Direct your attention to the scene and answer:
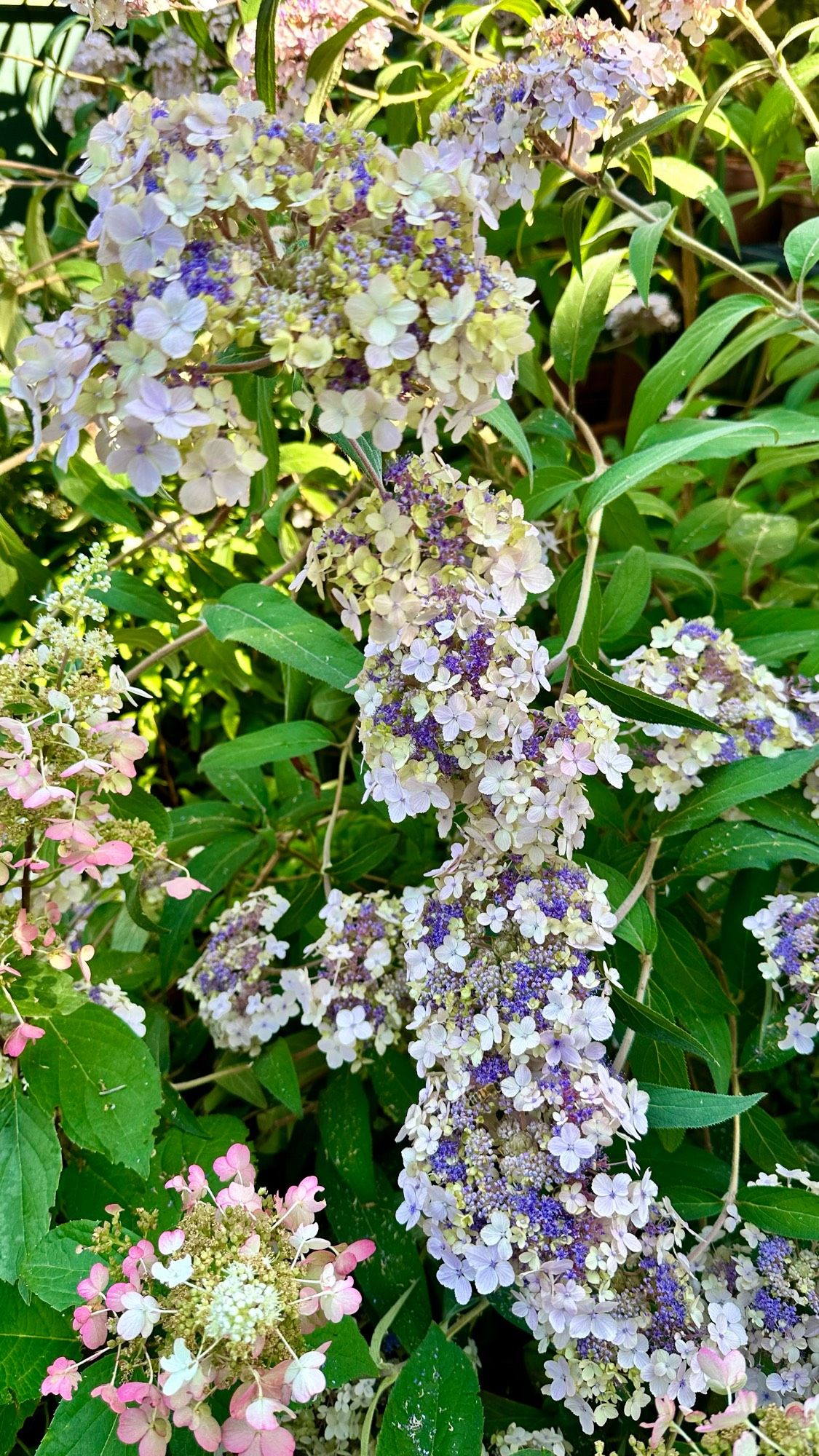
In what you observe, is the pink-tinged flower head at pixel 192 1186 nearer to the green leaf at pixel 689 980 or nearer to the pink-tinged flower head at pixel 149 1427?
the pink-tinged flower head at pixel 149 1427

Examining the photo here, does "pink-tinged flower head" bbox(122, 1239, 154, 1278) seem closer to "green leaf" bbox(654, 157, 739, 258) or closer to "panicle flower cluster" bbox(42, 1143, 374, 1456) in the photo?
"panicle flower cluster" bbox(42, 1143, 374, 1456)

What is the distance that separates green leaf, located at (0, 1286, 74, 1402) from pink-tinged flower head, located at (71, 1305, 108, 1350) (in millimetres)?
146

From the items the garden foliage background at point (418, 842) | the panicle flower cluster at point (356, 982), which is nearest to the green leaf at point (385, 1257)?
the garden foliage background at point (418, 842)

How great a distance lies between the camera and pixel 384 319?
0.54m

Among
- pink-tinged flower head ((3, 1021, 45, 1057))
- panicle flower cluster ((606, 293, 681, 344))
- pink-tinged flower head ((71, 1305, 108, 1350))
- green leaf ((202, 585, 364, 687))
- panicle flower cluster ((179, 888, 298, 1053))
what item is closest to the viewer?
pink-tinged flower head ((71, 1305, 108, 1350))

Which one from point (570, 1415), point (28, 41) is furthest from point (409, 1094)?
point (28, 41)

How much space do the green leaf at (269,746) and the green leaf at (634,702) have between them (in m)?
0.33

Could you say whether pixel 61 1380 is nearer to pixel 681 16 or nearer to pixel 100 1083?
pixel 100 1083

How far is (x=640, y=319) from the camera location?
209 cm

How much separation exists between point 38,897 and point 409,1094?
0.38 meters

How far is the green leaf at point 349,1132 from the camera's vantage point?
96 centimetres

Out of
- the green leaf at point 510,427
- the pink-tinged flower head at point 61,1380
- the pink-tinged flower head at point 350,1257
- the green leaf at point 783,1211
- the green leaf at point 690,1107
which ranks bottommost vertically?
the green leaf at point 783,1211

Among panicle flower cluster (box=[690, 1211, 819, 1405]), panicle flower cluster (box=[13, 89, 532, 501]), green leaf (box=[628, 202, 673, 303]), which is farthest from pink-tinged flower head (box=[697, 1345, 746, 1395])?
green leaf (box=[628, 202, 673, 303])

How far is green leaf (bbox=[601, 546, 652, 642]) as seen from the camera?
100cm
